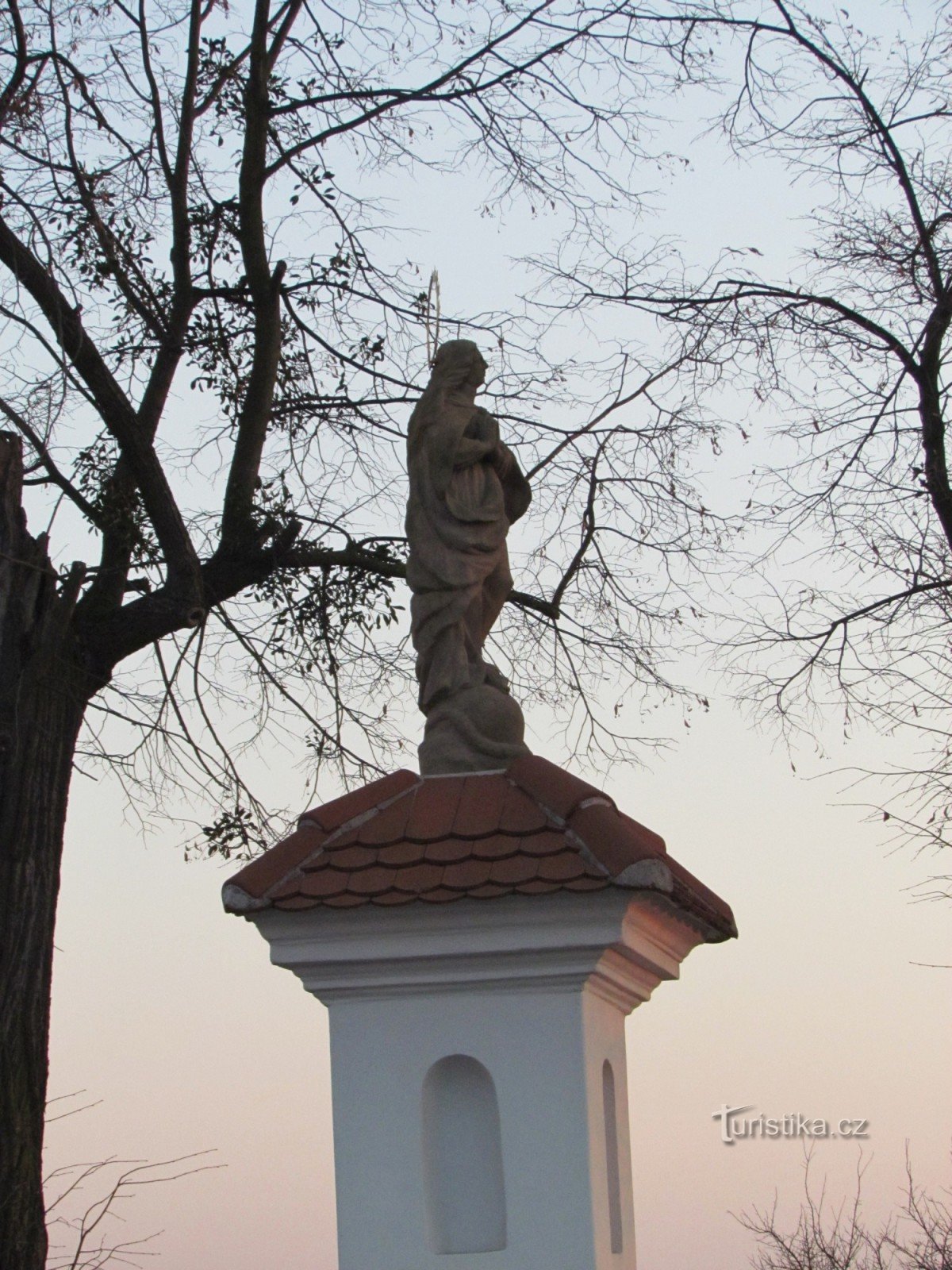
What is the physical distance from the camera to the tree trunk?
8.46 metres

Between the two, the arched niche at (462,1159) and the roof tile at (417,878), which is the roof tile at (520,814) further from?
the arched niche at (462,1159)

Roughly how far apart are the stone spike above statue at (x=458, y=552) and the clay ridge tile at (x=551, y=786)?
219 millimetres

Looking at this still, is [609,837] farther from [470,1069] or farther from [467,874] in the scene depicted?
[470,1069]

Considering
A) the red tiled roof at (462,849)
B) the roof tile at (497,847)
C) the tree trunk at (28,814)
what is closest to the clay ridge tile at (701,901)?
the red tiled roof at (462,849)

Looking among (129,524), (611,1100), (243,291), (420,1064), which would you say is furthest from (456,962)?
(243,291)

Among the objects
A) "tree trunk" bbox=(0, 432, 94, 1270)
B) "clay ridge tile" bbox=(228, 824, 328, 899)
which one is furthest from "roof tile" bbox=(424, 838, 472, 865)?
"tree trunk" bbox=(0, 432, 94, 1270)

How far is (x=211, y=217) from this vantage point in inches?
447

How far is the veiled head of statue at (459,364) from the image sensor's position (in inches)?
229

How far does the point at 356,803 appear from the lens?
505 centimetres

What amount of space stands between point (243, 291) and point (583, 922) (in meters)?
7.36

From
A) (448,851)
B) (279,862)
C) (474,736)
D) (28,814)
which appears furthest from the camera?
(28,814)

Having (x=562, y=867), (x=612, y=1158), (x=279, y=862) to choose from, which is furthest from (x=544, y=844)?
(x=612, y=1158)

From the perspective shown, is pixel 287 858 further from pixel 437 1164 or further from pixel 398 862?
pixel 437 1164

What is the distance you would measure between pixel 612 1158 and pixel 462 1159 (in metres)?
0.49
